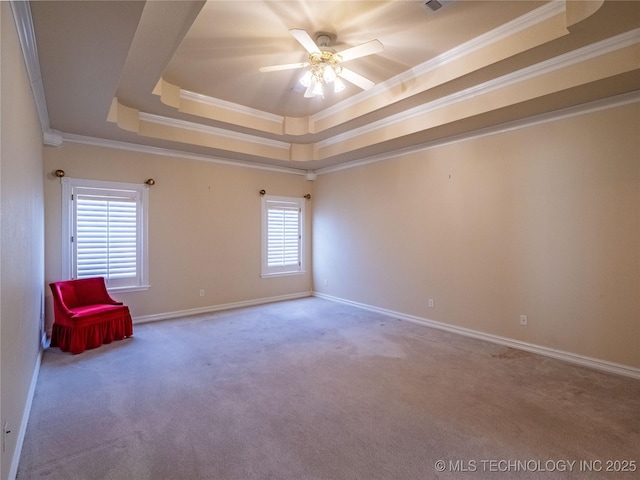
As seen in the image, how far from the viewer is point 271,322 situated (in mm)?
5086

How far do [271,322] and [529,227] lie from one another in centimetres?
367

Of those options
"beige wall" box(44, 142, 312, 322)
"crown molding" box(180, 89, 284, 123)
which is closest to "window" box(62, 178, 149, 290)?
"beige wall" box(44, 142, 312, 322)

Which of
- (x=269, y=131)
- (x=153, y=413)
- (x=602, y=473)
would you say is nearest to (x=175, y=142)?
(x=269, y=131)

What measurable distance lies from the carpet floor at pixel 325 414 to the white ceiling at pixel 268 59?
270cm

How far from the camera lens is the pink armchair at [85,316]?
12.5 feet

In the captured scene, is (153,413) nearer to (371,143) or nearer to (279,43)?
(279,43)

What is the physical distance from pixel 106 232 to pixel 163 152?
1465 millimetres

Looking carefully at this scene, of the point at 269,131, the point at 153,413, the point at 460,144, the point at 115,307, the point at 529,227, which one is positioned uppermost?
the point at 269,131

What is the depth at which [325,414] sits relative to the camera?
2535 millimetres

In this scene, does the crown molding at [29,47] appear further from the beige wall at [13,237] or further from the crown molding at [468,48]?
the crown molding at [468,48]

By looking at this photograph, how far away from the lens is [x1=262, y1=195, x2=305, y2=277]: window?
6.41m

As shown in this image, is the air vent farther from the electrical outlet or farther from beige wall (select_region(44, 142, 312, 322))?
beige wall (select_region(44, 142, 312, 322))

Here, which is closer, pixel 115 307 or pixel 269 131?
pixel 115 307

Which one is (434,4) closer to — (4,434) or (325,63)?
(325,63)
